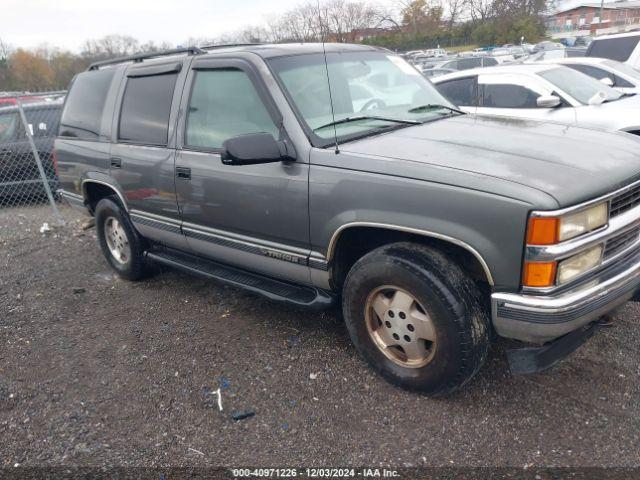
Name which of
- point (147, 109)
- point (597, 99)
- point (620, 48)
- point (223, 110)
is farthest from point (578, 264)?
point (620, 48)

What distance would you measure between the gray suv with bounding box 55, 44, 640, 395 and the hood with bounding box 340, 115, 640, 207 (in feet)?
0.04

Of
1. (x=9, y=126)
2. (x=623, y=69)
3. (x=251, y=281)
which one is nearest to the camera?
(x=251, y=281)

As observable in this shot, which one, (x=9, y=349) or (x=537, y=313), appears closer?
(x=537, y=313)

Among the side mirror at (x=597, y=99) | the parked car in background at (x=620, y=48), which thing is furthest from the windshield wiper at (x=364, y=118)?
the parked car in background at (x=620, y=48)

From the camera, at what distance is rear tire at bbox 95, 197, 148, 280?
476cm

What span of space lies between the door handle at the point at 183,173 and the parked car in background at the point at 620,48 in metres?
10.7

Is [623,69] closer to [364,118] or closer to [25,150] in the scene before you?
[364,118]

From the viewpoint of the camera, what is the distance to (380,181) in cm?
275

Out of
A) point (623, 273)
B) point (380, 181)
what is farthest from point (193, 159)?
point (623, 273)

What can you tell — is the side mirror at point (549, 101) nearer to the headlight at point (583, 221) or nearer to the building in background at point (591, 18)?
the headlight at point (583, 221)

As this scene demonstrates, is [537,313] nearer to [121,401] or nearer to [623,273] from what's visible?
[623,273]

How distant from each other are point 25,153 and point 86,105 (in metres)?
4.43

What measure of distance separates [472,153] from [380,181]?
0.51 meters

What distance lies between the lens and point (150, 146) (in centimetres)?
409
